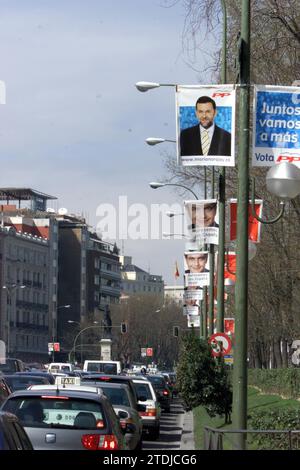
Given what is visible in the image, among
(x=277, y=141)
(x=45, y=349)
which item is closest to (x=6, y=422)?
(x=277, y=141)

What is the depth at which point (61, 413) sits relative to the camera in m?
15.8

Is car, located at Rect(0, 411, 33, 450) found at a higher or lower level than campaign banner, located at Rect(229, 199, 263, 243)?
lower

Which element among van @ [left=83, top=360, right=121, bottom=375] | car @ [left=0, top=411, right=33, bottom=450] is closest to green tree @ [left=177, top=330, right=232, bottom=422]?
car @ [left=0, top=411, right=33, bottom=450]

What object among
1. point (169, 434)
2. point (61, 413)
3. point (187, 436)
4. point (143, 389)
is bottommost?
point (169, 434)

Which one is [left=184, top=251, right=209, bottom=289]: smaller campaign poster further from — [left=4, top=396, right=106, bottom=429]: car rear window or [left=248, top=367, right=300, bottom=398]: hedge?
[left=4, top=396, right=106, bottom=429]: car rear window

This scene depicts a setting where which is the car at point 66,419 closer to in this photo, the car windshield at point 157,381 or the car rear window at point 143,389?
the car rear window at point 143,389

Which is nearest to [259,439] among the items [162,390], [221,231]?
[221,231]

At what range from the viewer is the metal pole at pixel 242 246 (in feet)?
56.3

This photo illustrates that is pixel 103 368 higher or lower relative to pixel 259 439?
lower

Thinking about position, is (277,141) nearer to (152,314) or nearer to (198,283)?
(198,283)

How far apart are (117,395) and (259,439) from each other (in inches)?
478

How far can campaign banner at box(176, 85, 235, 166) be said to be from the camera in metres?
17.6

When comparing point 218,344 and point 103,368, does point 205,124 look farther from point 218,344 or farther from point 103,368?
point 103,368

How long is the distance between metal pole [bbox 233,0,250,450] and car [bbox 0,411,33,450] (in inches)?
244
